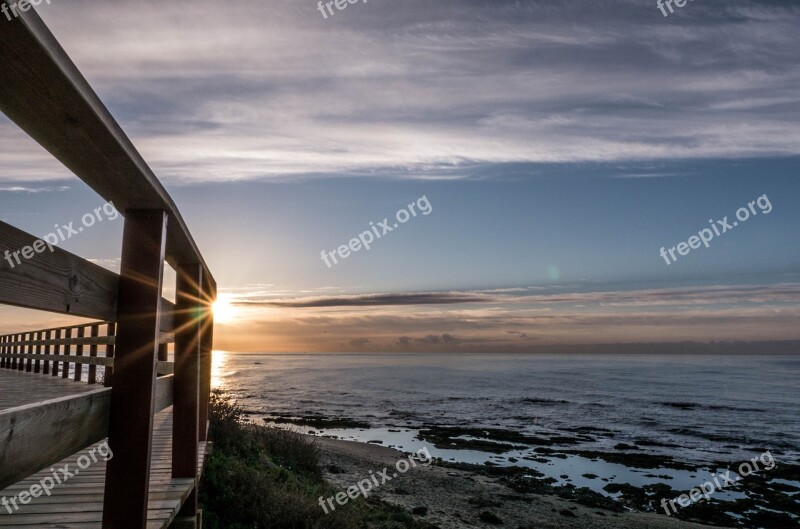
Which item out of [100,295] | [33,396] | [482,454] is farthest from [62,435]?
[482,454]

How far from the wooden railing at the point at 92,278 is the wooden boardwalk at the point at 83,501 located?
65 centimetres

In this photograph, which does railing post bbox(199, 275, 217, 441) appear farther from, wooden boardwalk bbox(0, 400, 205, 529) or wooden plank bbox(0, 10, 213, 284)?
wooden plank bbox(0, 10, 213, 284)

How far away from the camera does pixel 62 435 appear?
195 cm

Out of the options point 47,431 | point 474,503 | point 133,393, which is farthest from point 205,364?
point 474,503

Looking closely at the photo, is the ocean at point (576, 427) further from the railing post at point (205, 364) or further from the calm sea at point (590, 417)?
the railing post at point (205, 364)

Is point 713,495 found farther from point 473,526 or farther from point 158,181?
point 158,181

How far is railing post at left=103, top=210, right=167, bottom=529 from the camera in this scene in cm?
240

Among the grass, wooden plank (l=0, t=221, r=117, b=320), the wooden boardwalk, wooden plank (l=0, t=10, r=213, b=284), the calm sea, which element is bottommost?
the calm sea

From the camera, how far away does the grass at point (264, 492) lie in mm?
7766

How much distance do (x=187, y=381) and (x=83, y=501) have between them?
111 centimetres

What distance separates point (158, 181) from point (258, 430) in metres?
14.3

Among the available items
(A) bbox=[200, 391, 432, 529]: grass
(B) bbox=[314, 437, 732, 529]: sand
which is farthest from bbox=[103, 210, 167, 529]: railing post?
(B) bbox=[314, 437, 732, 529]: sand

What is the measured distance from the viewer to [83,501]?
3588 millimetres

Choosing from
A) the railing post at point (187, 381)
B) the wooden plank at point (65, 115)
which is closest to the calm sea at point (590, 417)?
the railing post at point (187, 381)
